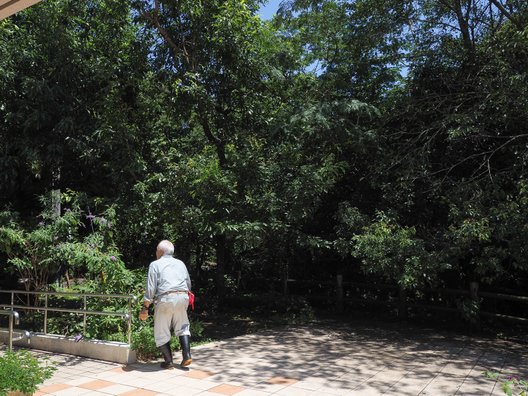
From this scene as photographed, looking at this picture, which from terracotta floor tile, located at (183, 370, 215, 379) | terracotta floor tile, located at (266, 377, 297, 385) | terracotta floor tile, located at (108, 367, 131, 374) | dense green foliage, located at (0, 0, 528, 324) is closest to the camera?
terracotta floor tile, located at (266, 377, 297, 385)

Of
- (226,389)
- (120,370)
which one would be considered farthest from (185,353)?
(226,389)

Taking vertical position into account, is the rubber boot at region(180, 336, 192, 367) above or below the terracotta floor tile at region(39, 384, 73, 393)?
above

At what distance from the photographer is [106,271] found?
7617 mm

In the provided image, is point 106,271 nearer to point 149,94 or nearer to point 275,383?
point 275,383

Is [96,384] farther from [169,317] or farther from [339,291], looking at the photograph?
[339,291]

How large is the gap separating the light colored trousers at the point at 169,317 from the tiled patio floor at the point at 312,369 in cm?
46

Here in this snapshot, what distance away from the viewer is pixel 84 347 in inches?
275

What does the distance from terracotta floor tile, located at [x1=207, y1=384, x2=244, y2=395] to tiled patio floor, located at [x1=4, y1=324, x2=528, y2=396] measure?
0.01 m

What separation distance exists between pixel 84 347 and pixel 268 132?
5.82 m

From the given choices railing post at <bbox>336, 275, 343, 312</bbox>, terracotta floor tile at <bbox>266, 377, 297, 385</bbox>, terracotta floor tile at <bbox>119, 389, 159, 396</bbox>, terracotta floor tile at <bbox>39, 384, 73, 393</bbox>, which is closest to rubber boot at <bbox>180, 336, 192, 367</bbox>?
terracotta floor tile at <bbox>119, 389, 159, 396</bbox>

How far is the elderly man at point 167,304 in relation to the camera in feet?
20.8

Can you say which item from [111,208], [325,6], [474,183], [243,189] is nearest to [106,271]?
[111,208]

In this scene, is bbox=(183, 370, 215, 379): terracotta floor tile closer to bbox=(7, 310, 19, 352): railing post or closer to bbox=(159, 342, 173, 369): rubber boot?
bbox=(159, 342, 173, 369): rubber boot

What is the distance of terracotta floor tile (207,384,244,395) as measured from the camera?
5426 mm
